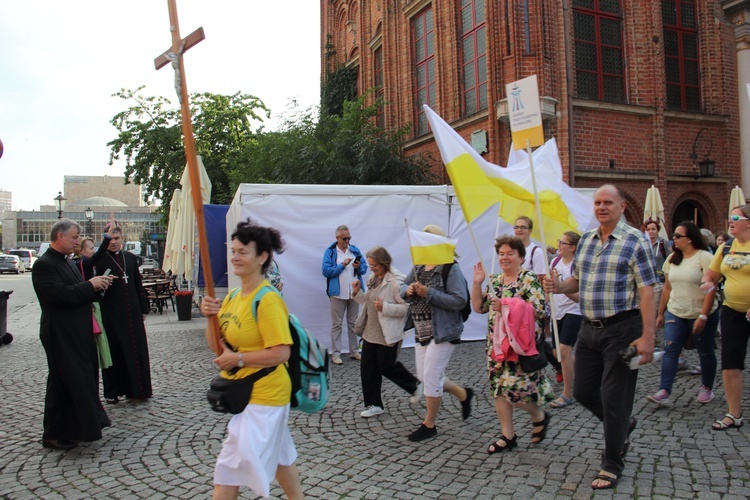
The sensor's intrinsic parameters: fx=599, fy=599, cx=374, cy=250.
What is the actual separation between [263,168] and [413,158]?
13.3ft

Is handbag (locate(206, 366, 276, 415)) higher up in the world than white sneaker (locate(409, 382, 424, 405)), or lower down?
higher up

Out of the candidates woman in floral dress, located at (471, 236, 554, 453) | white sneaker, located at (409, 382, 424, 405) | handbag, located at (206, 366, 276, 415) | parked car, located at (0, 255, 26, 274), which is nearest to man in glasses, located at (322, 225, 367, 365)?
white sneaker, located at (409, 382, 424, 405)

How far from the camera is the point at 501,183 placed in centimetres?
511

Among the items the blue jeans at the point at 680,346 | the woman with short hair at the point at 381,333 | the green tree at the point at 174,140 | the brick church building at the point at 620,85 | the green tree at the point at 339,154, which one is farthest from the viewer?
the green tree at the point at 174,140

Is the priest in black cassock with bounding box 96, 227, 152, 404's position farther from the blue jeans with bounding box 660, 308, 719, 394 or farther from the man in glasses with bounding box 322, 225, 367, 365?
the blue jeans with bounding box 660, 308, 719, 394

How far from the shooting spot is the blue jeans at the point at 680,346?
567 cm

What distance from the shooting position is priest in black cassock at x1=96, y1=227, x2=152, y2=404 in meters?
6.48

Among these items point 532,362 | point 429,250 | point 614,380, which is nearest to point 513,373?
point 532,362

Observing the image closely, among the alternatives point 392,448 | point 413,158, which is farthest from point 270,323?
point 413,158

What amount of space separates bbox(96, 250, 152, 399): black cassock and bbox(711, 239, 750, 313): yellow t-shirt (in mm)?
5826

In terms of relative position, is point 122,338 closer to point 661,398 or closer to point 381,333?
point 381,333

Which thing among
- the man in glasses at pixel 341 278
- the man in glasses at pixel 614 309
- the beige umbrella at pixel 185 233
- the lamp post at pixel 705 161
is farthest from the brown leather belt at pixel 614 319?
the lamp post at pixel 705 161

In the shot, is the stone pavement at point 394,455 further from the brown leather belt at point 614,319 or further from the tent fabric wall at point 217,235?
the tent fabric wall at point 217,235

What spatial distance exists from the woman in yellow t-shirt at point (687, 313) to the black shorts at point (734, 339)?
40 centimetres
